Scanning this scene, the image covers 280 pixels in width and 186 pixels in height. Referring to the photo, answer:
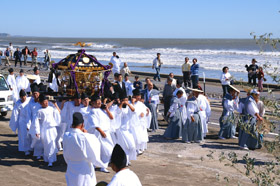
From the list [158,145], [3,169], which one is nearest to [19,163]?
[3,169]

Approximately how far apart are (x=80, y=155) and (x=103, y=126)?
251cm

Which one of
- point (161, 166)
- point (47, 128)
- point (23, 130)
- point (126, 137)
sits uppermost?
point (47, 128)

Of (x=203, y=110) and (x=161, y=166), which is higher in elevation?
(x=203, y=110)

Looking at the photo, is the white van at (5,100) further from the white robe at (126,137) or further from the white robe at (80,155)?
the white robe at (80,155)

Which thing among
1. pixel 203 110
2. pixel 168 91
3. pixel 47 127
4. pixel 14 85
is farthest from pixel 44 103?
pixel 14 85

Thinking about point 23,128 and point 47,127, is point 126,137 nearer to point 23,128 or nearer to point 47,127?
point 47,127

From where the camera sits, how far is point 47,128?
1071cm

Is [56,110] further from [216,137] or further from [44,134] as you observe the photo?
[216,137]

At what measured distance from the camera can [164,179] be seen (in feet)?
31.8

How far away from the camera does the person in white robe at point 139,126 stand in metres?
11.3

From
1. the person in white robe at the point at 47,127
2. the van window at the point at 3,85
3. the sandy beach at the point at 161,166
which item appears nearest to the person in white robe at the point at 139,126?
the sandy beach at the point at 161,166

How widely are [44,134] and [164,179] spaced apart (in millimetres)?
3121

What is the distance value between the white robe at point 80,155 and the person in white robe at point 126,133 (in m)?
3.17

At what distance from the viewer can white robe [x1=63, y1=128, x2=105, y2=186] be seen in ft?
23.6
